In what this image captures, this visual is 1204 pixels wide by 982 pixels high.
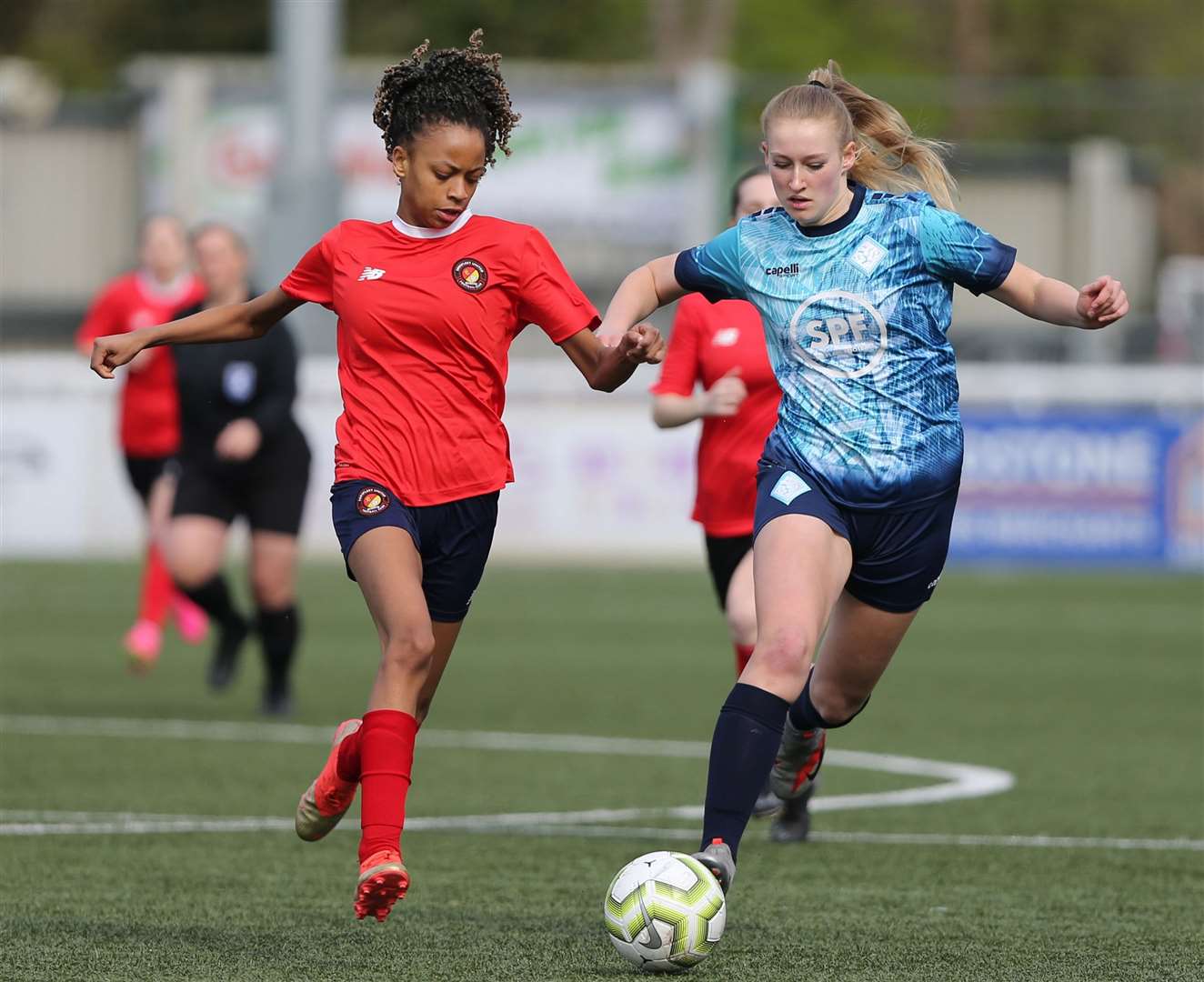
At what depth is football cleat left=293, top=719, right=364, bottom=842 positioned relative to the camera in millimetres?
5848

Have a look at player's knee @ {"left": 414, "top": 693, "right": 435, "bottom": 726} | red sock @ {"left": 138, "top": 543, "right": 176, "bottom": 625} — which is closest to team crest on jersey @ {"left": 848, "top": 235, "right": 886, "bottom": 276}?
player's knee @ {"left": 414, "top": 693, "right": 435, "bottom": 726}

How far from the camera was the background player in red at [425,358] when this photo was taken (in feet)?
18.5

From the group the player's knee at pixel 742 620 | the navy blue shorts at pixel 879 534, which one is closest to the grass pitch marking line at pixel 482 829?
the player's knee at pixel 742 620

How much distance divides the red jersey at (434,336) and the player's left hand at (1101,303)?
1216 mm

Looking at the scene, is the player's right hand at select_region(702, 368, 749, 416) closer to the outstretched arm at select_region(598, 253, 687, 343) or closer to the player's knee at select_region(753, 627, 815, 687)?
the outstretched arm at select_region(598, 253, 687, 343)

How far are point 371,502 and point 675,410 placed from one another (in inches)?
83.0

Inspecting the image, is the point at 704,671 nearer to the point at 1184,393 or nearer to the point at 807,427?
the point at 807,427

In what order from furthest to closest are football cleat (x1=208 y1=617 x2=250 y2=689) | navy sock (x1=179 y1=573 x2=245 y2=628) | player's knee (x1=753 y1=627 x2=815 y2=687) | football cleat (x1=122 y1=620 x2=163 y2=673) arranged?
1. football cleat (x1=122 y1=620 x2=163 y2=673)
2. football cleat (x1=208 y1=617 x2=250 y2=689)
3. navy sock (x1=179 y1=573 x2=245 y2=628)
4. player's knee (x1=753 y1=627 x2=815 y2=687)

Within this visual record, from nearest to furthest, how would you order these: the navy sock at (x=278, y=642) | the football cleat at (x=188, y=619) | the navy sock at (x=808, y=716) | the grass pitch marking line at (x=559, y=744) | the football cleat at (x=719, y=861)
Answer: the football cleat at (x=719, y=861) → the navy sock at (x=808, y=716) → the grass pitch marking line at (x=559, y=744) → the navy sock at (x=278, y=642) → the football cleat at (x=188, y=619)

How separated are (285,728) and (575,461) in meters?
11.3

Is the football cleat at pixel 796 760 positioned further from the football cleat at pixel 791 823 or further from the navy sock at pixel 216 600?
the navy sock at pixel 216 600

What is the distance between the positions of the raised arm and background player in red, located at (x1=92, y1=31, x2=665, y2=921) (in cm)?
5

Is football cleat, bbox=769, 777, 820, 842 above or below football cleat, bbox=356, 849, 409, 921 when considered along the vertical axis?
below

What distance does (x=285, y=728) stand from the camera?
33.7ft
